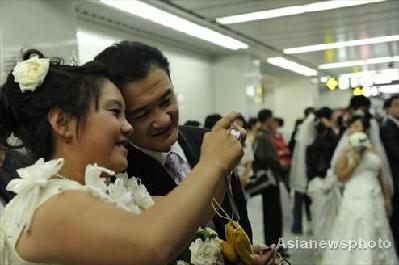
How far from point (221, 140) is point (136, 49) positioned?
0.49 meters

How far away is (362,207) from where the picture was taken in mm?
4113

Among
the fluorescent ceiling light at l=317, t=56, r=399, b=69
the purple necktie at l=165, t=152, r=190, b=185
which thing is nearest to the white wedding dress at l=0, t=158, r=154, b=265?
the purple necktie at l=165, t=152, r=190, b=185

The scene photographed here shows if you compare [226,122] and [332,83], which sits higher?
[332,83]

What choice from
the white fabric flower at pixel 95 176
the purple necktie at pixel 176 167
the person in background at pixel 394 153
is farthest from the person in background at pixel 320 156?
the white fabric flower at pixel 95 176

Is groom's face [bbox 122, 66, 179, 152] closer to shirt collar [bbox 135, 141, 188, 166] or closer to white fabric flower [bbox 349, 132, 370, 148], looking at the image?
shirt collar [bbox 135, 141, 188, 166]

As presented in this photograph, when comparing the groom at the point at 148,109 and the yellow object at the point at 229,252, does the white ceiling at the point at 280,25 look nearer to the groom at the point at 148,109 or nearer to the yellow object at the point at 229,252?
the groom at the point at 148,109

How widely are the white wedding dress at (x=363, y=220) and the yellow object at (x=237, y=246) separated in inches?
123

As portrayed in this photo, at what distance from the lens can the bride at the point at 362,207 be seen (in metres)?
4.05

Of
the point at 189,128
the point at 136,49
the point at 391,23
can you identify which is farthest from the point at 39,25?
the point at 391,23

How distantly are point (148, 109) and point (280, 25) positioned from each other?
18.8ft

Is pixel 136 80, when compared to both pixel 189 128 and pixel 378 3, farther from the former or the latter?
pixel 378 3

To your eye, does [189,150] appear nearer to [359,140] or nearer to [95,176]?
[95,176]

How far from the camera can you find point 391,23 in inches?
267

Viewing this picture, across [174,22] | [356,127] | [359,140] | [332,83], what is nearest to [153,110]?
[359,140]
